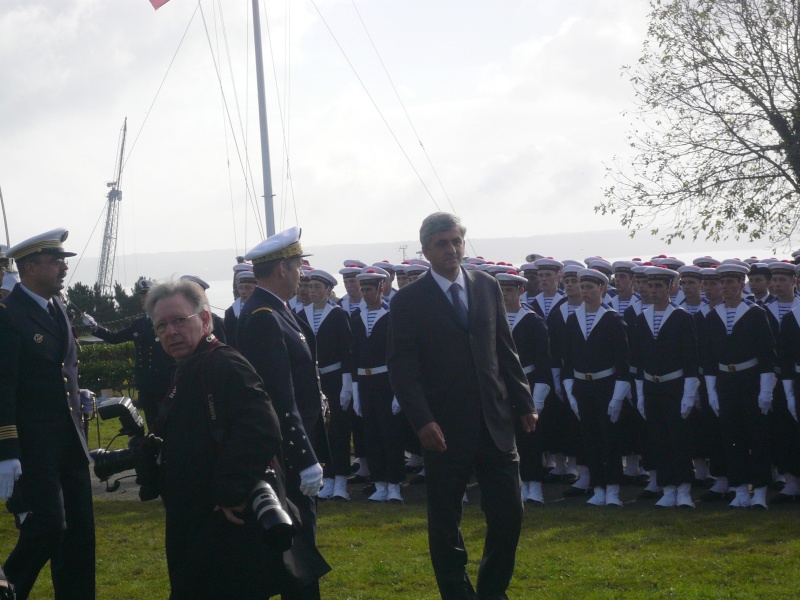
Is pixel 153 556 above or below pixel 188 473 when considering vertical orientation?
below

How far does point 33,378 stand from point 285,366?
1.71 meters

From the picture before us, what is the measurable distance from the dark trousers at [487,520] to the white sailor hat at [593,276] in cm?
441

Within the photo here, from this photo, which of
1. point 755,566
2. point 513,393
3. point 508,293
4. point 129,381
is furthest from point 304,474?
point 129,381

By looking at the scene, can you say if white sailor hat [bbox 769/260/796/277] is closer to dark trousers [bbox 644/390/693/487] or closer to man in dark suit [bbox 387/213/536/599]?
dark trousers [bbox 644/390/693/487]

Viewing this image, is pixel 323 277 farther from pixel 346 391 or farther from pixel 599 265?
pixel 599 265

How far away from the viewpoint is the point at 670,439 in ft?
32.4

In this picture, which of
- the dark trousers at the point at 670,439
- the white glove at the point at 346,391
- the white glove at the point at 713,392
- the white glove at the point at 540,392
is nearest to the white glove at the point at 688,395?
the dark trousers at the point at 670,439

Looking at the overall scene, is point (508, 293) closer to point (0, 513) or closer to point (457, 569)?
point (457, 569)

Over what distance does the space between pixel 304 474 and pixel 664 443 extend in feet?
18.8

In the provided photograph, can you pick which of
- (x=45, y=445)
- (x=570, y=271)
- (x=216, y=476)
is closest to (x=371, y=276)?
(x=570, y=271)

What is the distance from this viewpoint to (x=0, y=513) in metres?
10.9

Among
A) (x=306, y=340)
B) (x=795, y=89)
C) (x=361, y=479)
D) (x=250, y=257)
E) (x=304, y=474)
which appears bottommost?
(x=361, y=479)

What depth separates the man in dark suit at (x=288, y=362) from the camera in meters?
5.18

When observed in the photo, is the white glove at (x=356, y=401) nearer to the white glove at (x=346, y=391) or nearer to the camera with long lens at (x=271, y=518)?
the white glove at (x=346, y=391)
